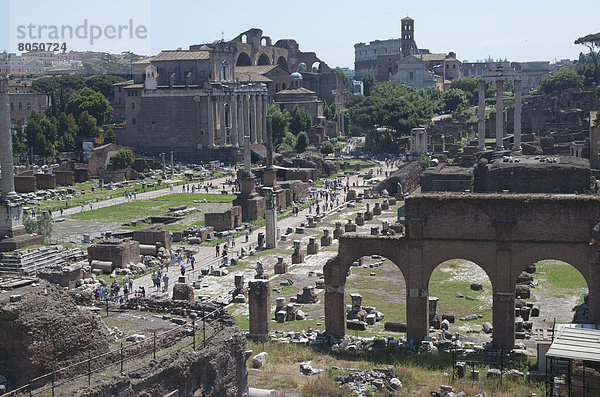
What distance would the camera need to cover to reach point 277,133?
99500 millimetres

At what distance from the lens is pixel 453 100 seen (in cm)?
12681

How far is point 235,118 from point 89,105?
18663mm

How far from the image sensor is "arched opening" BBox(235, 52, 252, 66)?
133875 millimetres

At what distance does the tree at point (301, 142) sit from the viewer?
96606 millimetres

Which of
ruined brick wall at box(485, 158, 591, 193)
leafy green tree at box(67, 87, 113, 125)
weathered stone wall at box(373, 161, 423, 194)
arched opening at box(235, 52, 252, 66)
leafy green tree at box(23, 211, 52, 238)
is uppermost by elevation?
arched opening at box(235, 52, 252, 66)

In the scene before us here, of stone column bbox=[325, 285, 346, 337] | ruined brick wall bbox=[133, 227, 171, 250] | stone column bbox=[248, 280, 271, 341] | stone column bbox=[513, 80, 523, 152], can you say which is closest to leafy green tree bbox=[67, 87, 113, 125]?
stone column bbox=[513, 80, 523, 152]

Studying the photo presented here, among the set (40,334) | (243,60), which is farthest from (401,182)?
(243,60)

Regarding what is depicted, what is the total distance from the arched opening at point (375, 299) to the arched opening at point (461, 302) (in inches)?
54.5

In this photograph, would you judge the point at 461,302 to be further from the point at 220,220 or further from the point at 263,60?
the point at 263,60

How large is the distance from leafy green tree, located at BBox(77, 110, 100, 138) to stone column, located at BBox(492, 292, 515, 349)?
74186mm

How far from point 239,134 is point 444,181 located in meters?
41.8

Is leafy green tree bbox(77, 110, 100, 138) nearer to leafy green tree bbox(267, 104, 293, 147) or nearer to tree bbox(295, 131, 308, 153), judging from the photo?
leafy green tree bbox(267, 104, 293, 147)

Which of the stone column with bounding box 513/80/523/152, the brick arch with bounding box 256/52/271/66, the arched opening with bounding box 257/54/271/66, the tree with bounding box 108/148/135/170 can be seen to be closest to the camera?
the stone column with bounding box 513/80/523/152

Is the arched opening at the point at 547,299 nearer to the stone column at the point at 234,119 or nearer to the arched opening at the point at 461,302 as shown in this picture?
the arched opening at the point at 461,302
